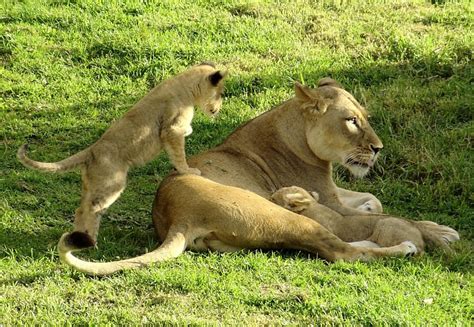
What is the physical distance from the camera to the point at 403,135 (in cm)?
956

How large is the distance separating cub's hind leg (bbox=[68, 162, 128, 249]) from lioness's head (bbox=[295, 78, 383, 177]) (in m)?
1.56

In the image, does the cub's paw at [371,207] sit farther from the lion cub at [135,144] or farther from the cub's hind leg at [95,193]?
the cub's hind leg at [95,193]

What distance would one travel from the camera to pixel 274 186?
755 cm

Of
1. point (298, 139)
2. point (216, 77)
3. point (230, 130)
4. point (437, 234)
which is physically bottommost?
point (230, 130)

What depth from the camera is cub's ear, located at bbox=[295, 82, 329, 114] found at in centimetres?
752

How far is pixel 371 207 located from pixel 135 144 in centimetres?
→ 196

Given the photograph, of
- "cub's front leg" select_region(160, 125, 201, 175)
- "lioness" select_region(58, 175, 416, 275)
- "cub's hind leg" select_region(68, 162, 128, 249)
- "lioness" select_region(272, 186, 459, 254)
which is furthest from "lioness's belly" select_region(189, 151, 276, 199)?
"cub's hind leg" select_region(68, 162, 128, 249)

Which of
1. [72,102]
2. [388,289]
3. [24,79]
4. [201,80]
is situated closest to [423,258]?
[388,289]

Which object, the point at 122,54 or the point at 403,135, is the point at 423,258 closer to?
the point at 403,135

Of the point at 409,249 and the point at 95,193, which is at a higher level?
the point at 95,193

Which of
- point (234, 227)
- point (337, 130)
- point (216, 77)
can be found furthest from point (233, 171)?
point (234, 227)

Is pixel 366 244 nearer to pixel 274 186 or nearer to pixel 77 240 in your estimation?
pixel 274 186

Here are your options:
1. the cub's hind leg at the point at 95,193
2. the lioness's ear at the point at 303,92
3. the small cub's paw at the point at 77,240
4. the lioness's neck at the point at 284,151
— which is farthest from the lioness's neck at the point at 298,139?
the small cub's paw at the point at 77,240

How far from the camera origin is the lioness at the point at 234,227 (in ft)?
21.3
